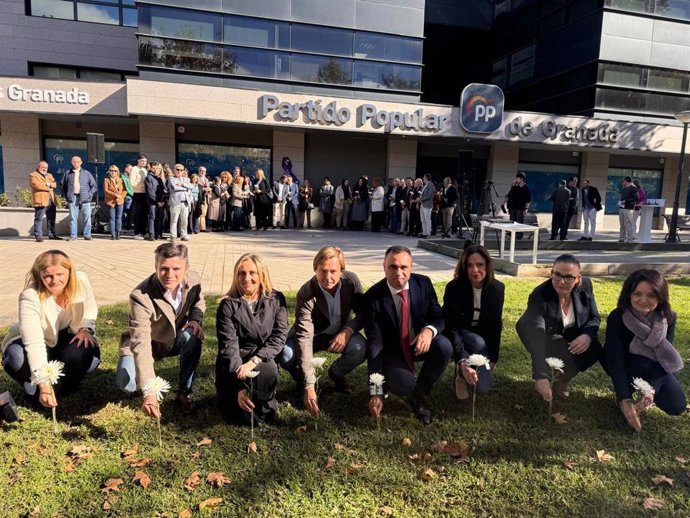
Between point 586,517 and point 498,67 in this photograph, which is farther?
point 498,67

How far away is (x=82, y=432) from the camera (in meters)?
3.17

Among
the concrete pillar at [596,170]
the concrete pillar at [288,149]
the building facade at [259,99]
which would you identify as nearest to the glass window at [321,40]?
the building facade at [259,99]

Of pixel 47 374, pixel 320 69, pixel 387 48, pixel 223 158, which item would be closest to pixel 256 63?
pixel 320 69

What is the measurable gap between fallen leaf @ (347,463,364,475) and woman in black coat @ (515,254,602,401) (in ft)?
5.09

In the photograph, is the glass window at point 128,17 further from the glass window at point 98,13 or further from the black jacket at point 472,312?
the black jacket at point 472,312

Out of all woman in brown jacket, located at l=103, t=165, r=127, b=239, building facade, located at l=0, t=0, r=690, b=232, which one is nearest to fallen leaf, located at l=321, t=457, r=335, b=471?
woman in brown jacket, located at l=103, t=165, r=127, b=239

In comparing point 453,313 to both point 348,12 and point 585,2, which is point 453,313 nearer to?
point 348,12

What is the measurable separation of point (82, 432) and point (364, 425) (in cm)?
184

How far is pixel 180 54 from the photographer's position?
15766 mm

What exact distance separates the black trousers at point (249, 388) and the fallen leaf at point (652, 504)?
2.21 metres

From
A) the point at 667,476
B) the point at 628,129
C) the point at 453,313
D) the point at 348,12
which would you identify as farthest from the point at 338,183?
the point at 667,476

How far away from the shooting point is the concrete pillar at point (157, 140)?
16.1 metres

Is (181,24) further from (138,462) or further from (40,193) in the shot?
(138,462)

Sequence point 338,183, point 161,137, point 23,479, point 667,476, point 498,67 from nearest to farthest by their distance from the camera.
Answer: point 23,479
point 667,476
point 161,137
point 338,183
point 498,67
